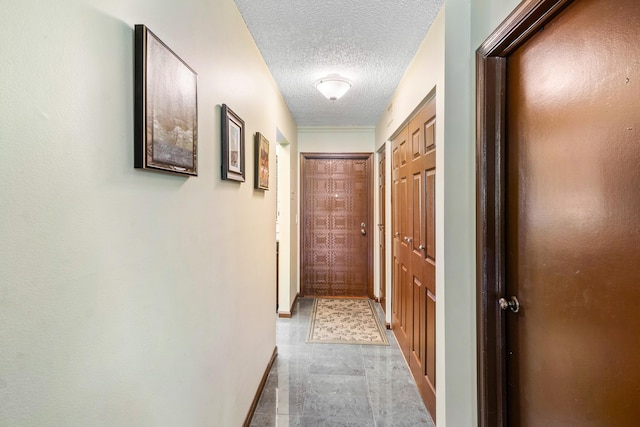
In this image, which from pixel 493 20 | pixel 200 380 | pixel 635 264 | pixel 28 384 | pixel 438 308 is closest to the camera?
pixel 28 384

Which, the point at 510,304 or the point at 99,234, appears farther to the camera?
the point at 510,304

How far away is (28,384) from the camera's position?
1.77 ft

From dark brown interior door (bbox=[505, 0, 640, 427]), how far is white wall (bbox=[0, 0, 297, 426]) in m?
1.26

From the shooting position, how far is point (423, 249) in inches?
82.8

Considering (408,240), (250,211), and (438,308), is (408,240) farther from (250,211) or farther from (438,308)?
(250,211)

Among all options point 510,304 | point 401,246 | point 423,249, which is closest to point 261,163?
point 423,249

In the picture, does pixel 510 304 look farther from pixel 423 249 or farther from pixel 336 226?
pixel 336 226

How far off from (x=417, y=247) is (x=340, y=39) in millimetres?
1485

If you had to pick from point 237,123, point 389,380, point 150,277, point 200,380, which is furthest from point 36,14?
point 389,380

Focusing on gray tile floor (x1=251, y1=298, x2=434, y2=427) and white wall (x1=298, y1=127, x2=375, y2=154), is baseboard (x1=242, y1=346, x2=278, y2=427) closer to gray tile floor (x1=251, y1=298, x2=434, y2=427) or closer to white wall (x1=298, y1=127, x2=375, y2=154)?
gray tile floor (x1=251, y1=298, x2=434, y2=427)

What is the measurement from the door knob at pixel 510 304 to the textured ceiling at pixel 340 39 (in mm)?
1484

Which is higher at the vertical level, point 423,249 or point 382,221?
point 382,221

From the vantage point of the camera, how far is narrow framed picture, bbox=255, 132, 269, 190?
2.06 meters

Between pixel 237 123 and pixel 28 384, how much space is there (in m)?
1.32
